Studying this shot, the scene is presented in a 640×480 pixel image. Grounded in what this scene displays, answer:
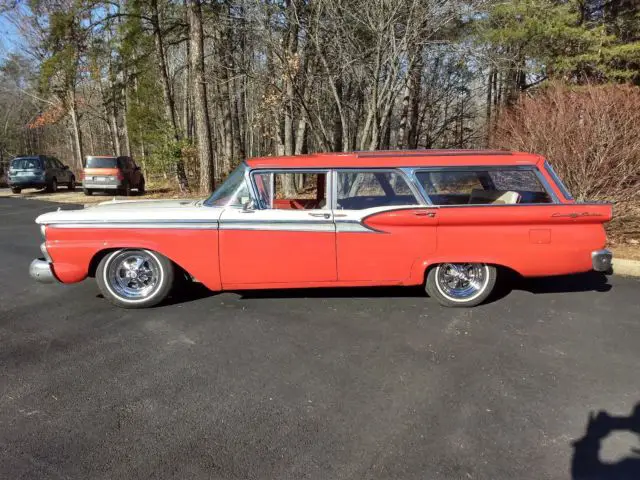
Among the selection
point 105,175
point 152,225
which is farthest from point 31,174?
point 152,225

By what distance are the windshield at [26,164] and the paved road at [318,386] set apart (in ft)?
62.2

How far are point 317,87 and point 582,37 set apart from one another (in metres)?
7.70

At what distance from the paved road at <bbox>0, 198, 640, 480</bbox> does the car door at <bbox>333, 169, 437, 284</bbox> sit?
0.40 meters

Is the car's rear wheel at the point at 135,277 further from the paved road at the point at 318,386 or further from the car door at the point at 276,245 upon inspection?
the car door at the point at 276,245

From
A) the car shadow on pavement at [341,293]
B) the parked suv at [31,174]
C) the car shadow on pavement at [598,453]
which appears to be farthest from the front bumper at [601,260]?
the parked suv at [31,174]

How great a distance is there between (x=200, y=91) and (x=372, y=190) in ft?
39.8

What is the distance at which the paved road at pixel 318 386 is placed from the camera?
2533mm

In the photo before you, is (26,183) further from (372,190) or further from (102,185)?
(372,190)

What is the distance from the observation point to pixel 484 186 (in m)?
5.38

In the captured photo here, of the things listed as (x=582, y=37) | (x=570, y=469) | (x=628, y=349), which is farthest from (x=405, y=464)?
(x=582, y=37)

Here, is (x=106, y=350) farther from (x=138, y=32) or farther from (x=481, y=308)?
(x=138, y=32)

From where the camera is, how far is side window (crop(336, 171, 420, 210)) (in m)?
4.77

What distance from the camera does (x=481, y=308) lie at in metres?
4.82

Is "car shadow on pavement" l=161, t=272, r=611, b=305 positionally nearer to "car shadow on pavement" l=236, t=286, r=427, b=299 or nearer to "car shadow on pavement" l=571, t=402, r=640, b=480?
"car shadow on pavement" l=236, t=286, r=427, b=299
